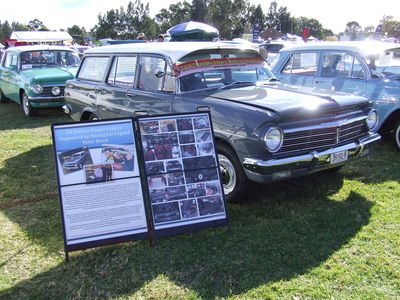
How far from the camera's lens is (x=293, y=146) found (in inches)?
161

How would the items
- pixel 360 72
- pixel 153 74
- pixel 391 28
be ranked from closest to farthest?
pixel 153 74 → pixel 360 72 → pixel 391 28

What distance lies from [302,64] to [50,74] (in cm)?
626

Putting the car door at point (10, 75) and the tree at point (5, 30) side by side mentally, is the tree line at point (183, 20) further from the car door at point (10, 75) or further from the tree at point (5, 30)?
the car door at point (10, 75)

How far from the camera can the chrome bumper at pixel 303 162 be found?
3.87 meters

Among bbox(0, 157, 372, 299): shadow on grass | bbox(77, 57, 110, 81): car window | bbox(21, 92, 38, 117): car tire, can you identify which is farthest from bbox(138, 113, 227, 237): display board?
bbox(21, 92, 38, 117): car tire

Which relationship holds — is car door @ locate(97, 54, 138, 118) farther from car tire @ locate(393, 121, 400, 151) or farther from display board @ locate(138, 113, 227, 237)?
car tire @ locate(393, 121, 400, 151)

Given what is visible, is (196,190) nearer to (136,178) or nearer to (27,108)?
(136,178)

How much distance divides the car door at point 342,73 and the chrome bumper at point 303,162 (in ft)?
7.65

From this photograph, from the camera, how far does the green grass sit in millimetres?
3035

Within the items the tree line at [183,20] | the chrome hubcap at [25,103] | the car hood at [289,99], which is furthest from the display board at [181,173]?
the tree line at [183,20]

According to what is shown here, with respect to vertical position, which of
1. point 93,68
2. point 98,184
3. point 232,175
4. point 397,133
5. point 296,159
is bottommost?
point 397,133

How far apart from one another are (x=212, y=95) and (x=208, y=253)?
1879mm

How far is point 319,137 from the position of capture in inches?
167

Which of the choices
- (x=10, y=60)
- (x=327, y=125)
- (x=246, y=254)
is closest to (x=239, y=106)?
(x=327, y=125)
